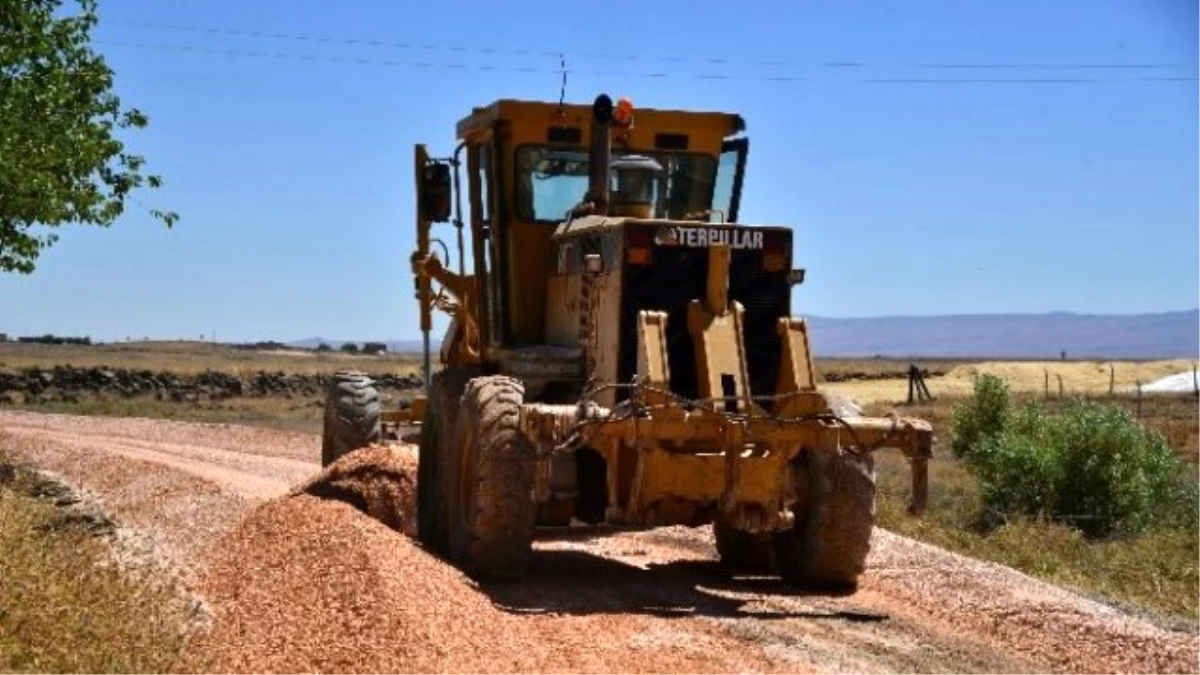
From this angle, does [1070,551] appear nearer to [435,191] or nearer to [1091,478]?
[1091,478]

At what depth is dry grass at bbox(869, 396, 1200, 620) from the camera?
527 inches

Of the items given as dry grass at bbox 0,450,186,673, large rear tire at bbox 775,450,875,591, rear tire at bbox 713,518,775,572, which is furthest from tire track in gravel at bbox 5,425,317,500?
large rear tire at bbox 775,450,875,591

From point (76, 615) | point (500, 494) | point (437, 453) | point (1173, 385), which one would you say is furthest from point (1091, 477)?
point (1173, 385)

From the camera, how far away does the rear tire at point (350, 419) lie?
659 inches

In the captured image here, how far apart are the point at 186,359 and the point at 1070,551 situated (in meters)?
82.8

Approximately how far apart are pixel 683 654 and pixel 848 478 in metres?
3.05

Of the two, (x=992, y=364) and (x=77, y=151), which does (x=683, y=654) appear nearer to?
(x=77, y=151)

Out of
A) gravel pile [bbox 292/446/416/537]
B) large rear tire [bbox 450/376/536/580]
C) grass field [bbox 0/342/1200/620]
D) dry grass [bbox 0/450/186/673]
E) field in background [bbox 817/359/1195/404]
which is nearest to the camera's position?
dry grass [bbox 0/450/186/673]

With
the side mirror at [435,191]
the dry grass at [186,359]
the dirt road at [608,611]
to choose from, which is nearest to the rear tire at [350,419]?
the dirt road at [608,611]

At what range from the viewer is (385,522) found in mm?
14320

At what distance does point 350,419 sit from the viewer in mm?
16781

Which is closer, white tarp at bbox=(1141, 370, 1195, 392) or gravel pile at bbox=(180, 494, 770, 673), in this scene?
gravel pile at bbox=(180, 494, 770, 673)

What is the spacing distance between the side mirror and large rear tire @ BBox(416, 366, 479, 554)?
132cm

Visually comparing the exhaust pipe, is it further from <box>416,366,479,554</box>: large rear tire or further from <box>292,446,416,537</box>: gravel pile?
<box>292,446,416,537</box>: gravel pile
